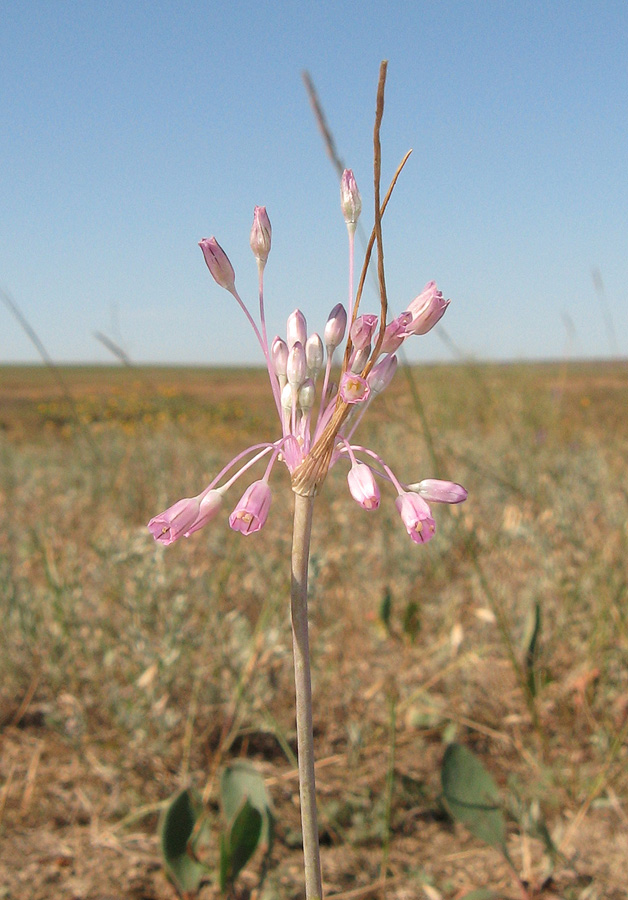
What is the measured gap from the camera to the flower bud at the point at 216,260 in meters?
1.00

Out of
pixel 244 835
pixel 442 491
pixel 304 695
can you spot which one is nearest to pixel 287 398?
pixel 442 491

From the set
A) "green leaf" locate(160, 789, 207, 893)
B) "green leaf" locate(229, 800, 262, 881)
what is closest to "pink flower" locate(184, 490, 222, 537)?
"green leaf" locate(229, 800, 262, 881)

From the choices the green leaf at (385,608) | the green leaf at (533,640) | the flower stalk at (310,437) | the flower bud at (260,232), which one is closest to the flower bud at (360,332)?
the flower stalk at (310,437)

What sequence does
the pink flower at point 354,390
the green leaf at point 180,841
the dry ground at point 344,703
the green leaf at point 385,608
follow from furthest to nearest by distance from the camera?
the green leaf at point 385,608 < the dry ground at point 344,703 < the green leaf at point 180,841 < the pink flower at point 354,390

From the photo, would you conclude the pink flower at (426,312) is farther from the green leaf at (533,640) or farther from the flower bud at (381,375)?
the green leaf at (533,640)

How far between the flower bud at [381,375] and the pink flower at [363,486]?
4.8 inches

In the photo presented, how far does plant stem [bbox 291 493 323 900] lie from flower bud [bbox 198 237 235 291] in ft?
1.19

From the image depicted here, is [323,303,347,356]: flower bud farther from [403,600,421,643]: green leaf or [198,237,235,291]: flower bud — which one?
[403,600,421,643]: green leaf

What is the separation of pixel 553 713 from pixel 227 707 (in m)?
1.14

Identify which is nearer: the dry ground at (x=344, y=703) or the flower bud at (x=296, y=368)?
the flower bud at (x=296, y=368)

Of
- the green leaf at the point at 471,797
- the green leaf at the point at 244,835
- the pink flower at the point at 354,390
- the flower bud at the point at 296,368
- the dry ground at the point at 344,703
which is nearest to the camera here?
the pink flower at the point at 354,390

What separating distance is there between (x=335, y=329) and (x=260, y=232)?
178mm

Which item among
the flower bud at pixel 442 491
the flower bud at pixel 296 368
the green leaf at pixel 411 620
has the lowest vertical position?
the green leaf at pixel 411 620

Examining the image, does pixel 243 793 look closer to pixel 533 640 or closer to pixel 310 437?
pixel 533 640
